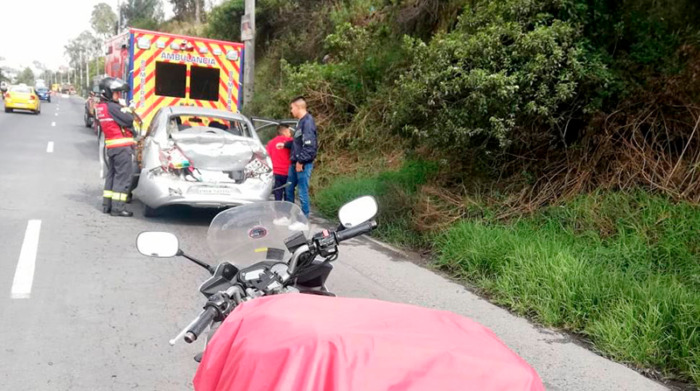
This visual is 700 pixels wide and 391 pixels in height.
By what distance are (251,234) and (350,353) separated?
1258mm

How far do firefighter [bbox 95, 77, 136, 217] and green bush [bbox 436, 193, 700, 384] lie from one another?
14.2 ft

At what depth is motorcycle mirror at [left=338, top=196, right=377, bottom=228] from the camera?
9.78ft

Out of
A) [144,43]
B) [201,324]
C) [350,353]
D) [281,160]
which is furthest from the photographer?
[144,43]

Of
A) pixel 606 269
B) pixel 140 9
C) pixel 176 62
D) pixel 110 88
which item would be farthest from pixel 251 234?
pixel 140 9

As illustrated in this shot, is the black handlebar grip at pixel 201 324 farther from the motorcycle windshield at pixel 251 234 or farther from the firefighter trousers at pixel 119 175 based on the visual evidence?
the firefighter trousers at pixel 119 175

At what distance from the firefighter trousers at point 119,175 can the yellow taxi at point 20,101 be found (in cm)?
2644

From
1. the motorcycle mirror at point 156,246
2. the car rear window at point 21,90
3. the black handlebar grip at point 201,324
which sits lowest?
the car rear window at point 21,90

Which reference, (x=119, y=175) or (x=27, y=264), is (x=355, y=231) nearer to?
(x=27, y=264)

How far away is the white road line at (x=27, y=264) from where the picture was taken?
5766 mm

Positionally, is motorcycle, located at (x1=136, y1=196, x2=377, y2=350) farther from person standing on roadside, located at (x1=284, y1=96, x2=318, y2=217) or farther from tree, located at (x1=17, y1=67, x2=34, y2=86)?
tree, located at (x1=17, y1=67, x2=34, y2=86)

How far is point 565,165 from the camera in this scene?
8070 millimetres

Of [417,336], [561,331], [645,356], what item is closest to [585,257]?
[561,331]

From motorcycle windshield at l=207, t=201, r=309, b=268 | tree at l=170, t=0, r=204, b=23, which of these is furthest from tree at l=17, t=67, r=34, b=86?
motorcycle windshield at l=207, t=201, r=309, b=268

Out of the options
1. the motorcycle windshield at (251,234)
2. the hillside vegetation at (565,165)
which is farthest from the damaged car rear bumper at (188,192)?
the motorcycle windshield at (251,234)
